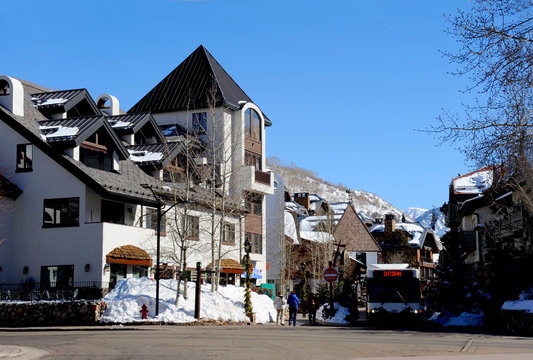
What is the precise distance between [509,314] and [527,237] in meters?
16.4

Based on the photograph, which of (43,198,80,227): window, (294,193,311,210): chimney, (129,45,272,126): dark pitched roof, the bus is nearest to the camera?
the bus

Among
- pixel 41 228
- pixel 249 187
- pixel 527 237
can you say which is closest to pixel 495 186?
pixel 527 237

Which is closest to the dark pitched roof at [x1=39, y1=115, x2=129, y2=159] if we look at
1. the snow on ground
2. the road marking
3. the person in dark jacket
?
the snow on ground

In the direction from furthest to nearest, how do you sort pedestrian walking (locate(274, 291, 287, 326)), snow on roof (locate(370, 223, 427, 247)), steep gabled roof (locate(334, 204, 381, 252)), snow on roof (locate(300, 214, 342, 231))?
snow on roof (locate(370, 223, 427, 247)) < steep gabled roof (locate(334, 204, 381, 252)) < snow on roof (locate(300, 214, 342, 231)) < pedestrian walking (locate(274, 291, 287, 326))

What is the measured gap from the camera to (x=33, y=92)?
44031 millimetres

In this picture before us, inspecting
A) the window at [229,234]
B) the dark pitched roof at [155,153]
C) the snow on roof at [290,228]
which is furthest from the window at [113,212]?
the snow on roof at [290,228]

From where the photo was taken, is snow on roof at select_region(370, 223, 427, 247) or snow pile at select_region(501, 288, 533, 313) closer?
snow pile at select_region(501, 288, 533, 313)

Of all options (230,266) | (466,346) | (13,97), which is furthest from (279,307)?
(13,97)

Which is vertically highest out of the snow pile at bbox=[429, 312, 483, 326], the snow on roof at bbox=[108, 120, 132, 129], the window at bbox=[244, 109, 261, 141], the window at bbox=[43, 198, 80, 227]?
the window at bbox=[244, 109, 261, 141]

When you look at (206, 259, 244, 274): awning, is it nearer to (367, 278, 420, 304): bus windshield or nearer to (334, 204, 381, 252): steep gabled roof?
(367, 278, 420, 304): bus windshield

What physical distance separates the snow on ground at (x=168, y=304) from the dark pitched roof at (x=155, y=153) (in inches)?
355

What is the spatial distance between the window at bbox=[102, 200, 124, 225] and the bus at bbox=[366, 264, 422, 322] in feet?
47.0

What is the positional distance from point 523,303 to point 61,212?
23406 millimetres

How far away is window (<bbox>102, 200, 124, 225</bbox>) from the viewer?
37.6 meters
